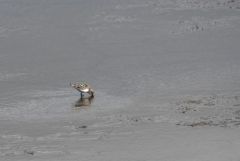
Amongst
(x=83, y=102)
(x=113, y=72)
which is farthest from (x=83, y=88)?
(x=113, y=72)

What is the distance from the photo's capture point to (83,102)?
1775 cm

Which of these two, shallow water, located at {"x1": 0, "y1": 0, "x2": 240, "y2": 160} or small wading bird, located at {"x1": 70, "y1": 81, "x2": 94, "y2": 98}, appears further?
small wading bird, located at {"x1": 70, "y1": 81, "x2": 94, "y2": 98}

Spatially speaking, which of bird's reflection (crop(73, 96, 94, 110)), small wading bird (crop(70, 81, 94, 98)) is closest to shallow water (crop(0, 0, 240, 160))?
bird's reflection (crop(73, 96, 94, 110))

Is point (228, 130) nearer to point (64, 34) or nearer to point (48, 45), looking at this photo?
point (48, 45)

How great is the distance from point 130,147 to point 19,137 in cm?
299

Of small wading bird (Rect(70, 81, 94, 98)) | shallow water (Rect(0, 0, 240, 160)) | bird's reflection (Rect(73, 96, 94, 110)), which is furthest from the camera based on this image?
small wading bird (Rect(70, 81, 94, 98))

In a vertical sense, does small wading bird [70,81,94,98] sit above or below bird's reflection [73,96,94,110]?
above

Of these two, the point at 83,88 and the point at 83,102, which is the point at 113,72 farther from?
the point at 83,102

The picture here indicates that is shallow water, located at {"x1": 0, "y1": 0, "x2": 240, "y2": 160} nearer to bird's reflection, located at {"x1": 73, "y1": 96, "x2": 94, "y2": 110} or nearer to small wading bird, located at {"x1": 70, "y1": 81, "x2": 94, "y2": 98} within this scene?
bird's reflection, located at {"x1": 73, "y1": 96, "x2": 94, "y2": 110}

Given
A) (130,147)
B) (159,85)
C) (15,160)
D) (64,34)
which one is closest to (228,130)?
(130,147)

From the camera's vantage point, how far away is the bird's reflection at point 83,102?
1733 cm

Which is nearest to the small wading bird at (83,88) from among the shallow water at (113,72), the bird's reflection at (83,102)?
the bird's reflection at (83,102)

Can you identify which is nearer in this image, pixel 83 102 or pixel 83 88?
pixel 83 102

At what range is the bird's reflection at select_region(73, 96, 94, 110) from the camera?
17.3 metres
